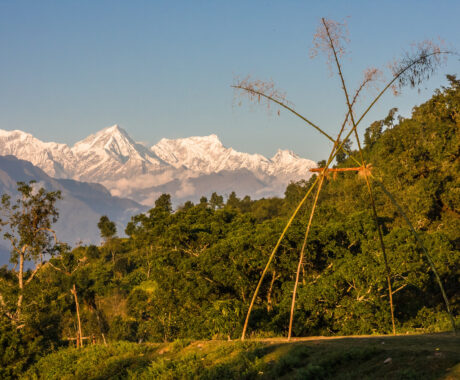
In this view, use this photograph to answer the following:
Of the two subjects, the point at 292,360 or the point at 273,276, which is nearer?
the point at 292,360

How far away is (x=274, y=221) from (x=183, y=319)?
7134 millimetres

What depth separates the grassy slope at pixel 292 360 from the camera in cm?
799

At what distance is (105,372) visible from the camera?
14180 mm

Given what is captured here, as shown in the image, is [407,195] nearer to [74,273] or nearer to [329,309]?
[329,309]

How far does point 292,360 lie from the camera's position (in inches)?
378

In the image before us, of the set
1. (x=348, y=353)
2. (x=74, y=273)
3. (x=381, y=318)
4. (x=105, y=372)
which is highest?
(x=74, y=273)

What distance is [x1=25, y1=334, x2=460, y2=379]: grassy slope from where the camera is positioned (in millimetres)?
7992

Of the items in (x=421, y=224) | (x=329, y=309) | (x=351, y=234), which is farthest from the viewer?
(x=421, y=224)

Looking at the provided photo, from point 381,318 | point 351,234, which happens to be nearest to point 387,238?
point 351,234

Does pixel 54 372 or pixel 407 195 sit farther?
pixel 407 195

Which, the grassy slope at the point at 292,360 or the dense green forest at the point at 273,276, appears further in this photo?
the dense green forest at the point at 273,276

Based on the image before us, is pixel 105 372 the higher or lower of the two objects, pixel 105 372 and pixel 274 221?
the lower

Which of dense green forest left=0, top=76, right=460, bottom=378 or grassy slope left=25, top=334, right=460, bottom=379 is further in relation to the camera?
dense green forest left=0, top=76, right=460, bottom=378

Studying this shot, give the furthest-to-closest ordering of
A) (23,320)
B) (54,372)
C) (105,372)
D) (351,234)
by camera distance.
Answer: (351,234)
(23,320)
(54,372)
(105,372)
